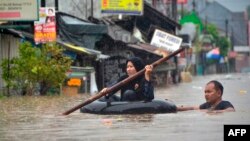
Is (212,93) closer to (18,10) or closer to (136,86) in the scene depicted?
(136,86)

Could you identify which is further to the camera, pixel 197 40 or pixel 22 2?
pixel 197 40

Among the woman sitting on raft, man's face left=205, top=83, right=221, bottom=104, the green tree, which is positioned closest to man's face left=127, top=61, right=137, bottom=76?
the woman sitting on raft

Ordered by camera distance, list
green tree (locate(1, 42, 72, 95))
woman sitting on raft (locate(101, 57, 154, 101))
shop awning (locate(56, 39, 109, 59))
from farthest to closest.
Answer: shop awning (locate(56, 39, 109, 59)) → green tree (locate(1, 42, 72, 95)) → woman sitting on raft (locate(101, 57, 154, 101))

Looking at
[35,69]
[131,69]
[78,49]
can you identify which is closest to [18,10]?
[35,69]

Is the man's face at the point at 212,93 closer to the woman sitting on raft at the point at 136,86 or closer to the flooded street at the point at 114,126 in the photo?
the flooded street at the point at 114,126

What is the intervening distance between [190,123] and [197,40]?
82.5 m

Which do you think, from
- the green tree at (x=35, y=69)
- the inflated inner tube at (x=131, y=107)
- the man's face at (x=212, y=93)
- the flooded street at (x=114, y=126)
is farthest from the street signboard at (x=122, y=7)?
the man's face at (x=212, y=93)

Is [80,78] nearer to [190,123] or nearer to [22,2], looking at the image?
[22,2]

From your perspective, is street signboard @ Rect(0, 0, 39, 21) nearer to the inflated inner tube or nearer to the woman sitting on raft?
the inflated inner tube

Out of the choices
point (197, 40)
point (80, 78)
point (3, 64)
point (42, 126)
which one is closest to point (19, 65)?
point (3, 64)

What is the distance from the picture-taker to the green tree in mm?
29516

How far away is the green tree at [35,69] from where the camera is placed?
29.5 metres

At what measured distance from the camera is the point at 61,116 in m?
18.3

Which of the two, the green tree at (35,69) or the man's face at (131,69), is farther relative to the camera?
the green tree at (35,69)
